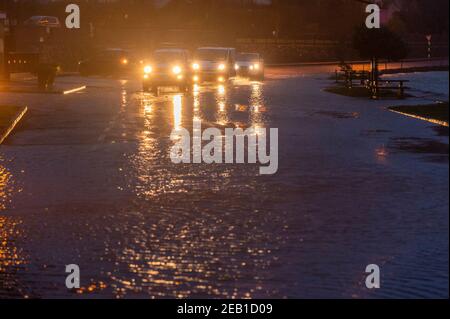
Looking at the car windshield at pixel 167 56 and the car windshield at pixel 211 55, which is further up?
the car windshield at pixel 167 56

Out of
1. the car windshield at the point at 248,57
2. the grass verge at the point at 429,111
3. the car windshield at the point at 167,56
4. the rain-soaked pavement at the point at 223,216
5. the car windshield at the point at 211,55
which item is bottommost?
the grass verge at the point at 429,111

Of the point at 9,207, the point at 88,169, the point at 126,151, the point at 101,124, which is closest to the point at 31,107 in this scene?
the point at 101,124

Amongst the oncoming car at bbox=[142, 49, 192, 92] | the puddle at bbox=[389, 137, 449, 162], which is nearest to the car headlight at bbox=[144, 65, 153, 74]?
the oncoming car at bbox=[142, 49, 192, 92]

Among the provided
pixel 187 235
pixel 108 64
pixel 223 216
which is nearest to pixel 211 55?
pixel 108 64

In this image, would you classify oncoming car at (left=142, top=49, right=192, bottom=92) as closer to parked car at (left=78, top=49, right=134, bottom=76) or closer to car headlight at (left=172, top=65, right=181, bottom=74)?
car headlight at (left=172, top=65, right=181, bottom=74)

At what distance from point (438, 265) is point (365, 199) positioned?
4.27 m

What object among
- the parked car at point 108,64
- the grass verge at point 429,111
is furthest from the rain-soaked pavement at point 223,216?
the parked car at point 108,64

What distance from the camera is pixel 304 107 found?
3375 cm

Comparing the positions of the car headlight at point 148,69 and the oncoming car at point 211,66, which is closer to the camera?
the car headlight at point 148,69

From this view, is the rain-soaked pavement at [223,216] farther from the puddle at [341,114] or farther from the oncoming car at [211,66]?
the oncoming car at [211,66]

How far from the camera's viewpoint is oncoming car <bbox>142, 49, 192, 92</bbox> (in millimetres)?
42838

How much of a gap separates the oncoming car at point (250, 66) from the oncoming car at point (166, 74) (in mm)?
15233

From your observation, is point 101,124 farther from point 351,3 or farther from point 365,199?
point 351,3

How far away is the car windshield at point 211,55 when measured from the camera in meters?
55.5
